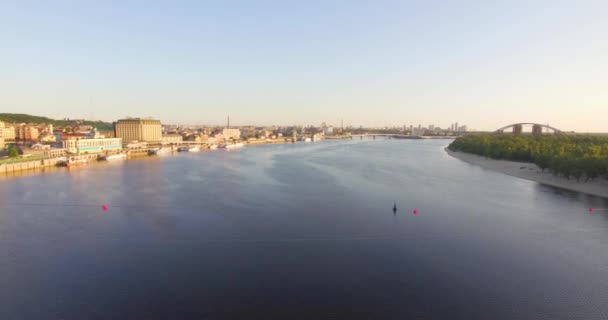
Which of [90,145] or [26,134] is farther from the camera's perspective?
[26,134]

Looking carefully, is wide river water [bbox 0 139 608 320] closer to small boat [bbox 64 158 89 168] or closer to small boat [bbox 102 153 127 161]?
small boat [bbox 64 158 89 168]

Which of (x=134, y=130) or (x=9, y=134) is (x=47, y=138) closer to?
(x=9, y=134)

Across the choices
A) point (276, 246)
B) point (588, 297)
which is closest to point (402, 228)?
point (276, 246)

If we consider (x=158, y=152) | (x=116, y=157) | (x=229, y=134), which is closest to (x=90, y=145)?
(x=116, y=157)

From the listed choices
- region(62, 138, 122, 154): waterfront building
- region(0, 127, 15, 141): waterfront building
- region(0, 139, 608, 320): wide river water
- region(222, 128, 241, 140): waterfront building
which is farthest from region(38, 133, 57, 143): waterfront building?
region(0, 139, 608, 320): wide river water

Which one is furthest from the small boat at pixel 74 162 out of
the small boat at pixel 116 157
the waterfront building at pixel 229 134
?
the waterfront building at pixel 229 134

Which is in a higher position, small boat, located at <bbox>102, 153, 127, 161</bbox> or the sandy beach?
small boat, located at <bbox>102, 153, 127, 161</bbox>
